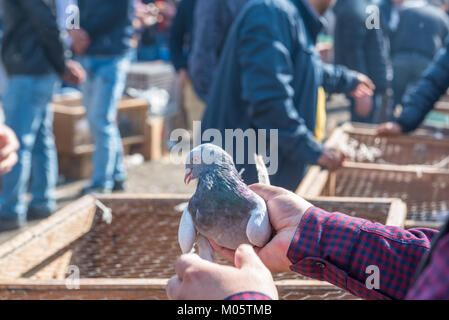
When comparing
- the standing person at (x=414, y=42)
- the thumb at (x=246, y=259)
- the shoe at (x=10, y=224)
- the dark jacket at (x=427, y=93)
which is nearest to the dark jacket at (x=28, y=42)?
the shoe at (x=10, y=224)

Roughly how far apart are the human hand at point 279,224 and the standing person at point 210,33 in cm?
186

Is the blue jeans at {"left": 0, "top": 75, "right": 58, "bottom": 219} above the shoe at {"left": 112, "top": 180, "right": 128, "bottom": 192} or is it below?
above

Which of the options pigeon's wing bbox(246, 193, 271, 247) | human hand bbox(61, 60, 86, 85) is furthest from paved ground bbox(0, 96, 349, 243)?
pigeon's wing bbox(246, 193, 271, 247)

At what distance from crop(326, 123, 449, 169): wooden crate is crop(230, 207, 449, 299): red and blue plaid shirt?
6.40 feet

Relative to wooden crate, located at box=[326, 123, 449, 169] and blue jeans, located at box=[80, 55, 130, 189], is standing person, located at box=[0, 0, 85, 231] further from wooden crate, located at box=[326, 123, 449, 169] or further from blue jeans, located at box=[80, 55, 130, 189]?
wooden crate, located at box=[326, 123, 449, 169]

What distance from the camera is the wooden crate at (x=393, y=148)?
3.43 metres

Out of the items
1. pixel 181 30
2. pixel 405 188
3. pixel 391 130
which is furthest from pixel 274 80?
pixel 181 30

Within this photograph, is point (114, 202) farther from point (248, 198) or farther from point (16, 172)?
point (16, 172)

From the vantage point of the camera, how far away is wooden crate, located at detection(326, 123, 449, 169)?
343cm

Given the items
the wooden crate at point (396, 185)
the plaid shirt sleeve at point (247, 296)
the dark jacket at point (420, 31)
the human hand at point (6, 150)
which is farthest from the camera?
the dark jacket at point (420, 31)

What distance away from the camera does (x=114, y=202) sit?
244cm

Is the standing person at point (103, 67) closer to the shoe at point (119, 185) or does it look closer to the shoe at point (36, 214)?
the shoe at point (119, 185)

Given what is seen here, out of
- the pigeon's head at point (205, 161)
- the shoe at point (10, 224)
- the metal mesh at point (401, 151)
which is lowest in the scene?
the shoe at point (10, 224)
